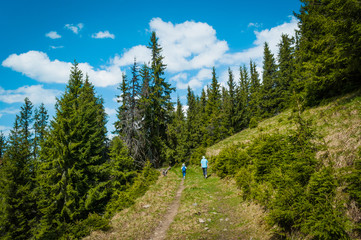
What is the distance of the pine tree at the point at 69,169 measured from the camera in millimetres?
16269

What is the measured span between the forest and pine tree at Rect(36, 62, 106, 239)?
0.10 metres

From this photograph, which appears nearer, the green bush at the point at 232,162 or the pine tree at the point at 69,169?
the green bush at the point at 232,162

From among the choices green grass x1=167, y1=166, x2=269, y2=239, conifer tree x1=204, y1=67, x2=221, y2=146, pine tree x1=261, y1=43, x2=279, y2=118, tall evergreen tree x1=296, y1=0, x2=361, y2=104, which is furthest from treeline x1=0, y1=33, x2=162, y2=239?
pine tree x1=261, y1=43, x2=279, y2=118

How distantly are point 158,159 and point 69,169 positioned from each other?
1295 cm

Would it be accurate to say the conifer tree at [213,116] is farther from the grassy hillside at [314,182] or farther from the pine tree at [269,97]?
the grassy hillside at [314,182]

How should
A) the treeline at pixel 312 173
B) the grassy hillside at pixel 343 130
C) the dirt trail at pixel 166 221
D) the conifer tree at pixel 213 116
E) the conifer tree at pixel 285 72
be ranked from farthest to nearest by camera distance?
the conifer tree at pixel 213 116 < the conifer tree at pixel 285 72 < the dirt trail at pixel 166 221 < the grassy hillside at pixel 343 130 < the treeline at pixel 312 173

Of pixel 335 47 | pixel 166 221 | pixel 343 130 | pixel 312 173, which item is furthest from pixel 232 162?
pixel 335 47

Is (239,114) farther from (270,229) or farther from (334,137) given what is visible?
(270,229)

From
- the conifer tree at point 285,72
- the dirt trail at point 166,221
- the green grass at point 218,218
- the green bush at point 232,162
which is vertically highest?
the conifer tree at point 285,72

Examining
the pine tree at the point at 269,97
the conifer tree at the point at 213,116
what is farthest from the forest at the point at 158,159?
the conifer tree at the point at 213,116

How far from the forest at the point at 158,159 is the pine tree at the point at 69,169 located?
0.32ft

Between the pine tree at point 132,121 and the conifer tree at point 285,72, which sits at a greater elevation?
the conifer tree at point 285,72

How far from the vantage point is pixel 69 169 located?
16969 millimetres

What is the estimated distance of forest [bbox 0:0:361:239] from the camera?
582 centimetres
